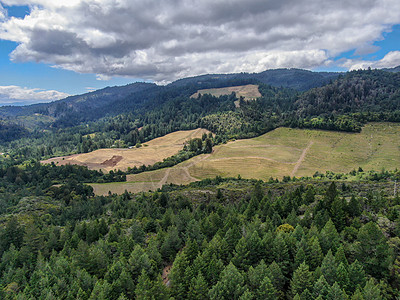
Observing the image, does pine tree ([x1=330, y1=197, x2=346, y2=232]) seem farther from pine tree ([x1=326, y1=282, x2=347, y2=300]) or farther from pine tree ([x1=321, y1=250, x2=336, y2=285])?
pine tree ([x1=326, y1=282, x2=347, y2=300])

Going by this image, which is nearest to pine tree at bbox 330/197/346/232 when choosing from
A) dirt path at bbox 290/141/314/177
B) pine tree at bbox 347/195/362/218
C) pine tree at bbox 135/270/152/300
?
pine tree at bbox 347/195/362/218

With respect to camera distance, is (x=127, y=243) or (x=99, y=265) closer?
(x=99, y=265)

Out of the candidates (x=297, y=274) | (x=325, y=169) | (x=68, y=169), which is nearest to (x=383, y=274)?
(x=297, y=274)

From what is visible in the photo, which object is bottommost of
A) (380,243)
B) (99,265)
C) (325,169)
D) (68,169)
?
(325,169)

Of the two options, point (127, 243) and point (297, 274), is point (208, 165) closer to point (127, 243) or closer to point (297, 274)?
point (127, 243)

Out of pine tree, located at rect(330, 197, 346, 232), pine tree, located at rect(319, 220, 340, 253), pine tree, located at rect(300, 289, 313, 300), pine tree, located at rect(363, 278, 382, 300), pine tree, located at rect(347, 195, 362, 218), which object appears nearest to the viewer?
pine tree, located at rect(363, 278, 382, 300)
